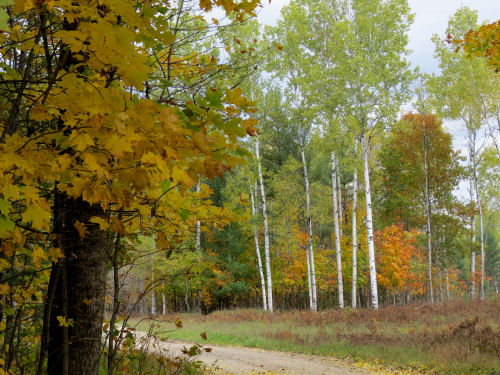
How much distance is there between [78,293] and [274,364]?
650 cm

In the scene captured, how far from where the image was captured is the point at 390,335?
9.67 meters

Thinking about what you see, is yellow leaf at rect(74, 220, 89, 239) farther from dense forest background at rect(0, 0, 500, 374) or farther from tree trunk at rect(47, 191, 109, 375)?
tree trunk at rect(47, 191, 109, 375)

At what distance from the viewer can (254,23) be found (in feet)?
53.1

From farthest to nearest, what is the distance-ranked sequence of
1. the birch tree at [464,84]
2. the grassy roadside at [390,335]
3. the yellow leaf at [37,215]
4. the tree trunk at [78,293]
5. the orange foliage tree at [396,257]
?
1. the orange foliage tree at [396,257]
2. the birch tree at [464,84]
3. the grassy roadside at [390,335]
4. the tree trunk at [78,293]
5. the yellow leaf at [37,215]

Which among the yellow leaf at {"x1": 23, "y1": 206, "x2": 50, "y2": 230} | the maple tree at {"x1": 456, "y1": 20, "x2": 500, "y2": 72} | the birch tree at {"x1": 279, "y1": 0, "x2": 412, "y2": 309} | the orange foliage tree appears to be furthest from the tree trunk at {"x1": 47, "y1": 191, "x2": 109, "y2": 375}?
the orange foliage tree

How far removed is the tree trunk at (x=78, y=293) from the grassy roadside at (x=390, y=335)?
1.34 metres

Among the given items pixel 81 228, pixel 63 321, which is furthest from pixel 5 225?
pixel 63 321

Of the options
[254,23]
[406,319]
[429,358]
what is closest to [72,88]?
[429,358]

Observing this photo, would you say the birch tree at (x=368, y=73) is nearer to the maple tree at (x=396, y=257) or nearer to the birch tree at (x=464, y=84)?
the birch tree at (x=464, y=84)

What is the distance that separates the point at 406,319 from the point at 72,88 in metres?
12.9

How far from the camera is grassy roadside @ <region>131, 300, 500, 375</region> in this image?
712cm

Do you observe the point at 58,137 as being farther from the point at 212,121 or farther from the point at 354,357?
the point at 354,357

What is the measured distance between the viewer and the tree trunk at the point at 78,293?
2.54 meters

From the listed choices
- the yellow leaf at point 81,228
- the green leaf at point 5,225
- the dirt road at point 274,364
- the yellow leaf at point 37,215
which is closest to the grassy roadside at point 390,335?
the dirt road at point 274,364
